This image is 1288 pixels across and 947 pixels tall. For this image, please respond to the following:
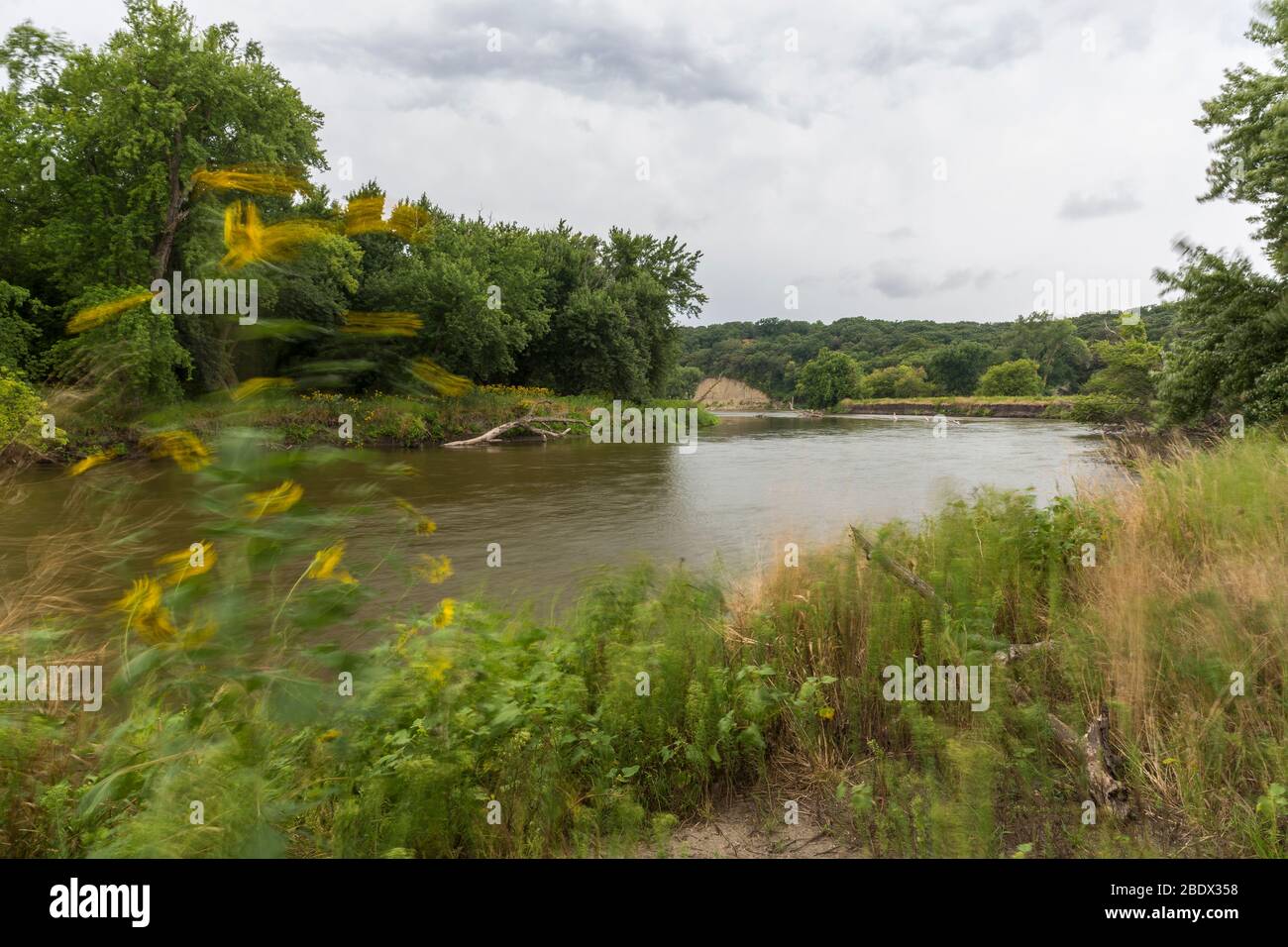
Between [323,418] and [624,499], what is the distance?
38.0ft

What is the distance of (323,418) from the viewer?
158 inches

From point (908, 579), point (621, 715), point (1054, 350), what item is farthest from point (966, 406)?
point (621, 715)

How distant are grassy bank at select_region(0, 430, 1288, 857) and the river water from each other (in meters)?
0.52

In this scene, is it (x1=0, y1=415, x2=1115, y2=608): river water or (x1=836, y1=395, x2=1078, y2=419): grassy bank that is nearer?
(x1=0, y1=415, x2=1115, y2=608): river water

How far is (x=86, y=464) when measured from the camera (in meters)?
2.16

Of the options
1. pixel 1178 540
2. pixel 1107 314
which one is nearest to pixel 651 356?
pixel 1178 540

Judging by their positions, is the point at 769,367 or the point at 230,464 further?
the point at 769,367

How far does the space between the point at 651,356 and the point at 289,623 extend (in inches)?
1852

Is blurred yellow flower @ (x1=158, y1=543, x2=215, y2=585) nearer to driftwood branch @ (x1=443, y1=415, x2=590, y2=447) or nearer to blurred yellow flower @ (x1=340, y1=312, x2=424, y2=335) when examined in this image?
blurred yellow flower @ (x1=340, y1=312, x2=424, y2=335)

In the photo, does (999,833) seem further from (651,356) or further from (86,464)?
(651,356)

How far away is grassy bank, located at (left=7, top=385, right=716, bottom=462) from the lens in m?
2.13

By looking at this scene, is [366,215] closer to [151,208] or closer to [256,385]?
[256,385]

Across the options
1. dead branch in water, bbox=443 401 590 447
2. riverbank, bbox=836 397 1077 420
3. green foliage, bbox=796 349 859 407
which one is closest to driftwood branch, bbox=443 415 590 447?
dead branch in water, bbox=443 401 590 447

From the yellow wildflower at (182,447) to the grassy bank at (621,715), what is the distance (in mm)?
122
